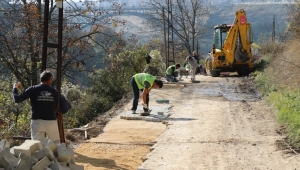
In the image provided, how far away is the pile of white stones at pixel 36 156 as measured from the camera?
6.18 meters

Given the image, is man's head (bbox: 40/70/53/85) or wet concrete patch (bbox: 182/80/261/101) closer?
man's head (bbox: 40/70/53/85)

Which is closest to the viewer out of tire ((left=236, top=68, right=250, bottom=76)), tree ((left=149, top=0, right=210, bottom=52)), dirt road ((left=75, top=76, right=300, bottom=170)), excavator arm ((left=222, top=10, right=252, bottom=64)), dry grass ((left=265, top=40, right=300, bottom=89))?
dirt road ((left=75, top=76, right=300, bottom=170))

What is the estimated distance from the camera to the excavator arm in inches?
1053

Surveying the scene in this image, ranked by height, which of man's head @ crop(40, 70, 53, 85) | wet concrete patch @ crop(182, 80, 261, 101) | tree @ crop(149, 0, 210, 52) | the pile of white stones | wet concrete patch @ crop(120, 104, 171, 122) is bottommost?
wet concrete patch @ crop(182, 80, 261, 101)

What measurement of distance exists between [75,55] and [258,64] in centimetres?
1382

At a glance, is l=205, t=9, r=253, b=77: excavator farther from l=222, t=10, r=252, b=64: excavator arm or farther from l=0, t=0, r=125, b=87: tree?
l=0, t=0, r=125, b=87: tree

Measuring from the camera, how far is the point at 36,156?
6.45 meters

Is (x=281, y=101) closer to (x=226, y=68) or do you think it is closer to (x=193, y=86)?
(x=193, y=86)

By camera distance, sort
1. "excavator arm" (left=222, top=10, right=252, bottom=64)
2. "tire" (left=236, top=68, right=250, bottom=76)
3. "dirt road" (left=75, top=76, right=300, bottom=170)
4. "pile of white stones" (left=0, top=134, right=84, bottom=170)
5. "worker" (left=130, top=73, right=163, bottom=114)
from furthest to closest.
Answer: "tire" (left=236, top=68, right=250, bottom=76), "excavator arm" (left=222, top=10, right=252, bottom=64), "worker" (left=130, top=73, right=163, bottom=114), "dirt road" (left=75, top=76, right=300, bottom=170), "pile of white stones" (left=0, top=134, right=84, bottom=170)

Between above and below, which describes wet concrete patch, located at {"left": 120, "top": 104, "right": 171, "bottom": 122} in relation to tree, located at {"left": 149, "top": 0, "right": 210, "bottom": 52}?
below

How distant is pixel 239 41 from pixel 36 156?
2208cm

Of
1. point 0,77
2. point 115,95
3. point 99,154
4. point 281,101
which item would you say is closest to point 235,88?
point 115,95

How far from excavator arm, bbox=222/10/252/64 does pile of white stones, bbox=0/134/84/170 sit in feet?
68.7

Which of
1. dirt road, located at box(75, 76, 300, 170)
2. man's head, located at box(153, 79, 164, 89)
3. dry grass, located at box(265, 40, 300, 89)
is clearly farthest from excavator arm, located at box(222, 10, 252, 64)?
man's head, located at box(153, 79, 164, 89)
